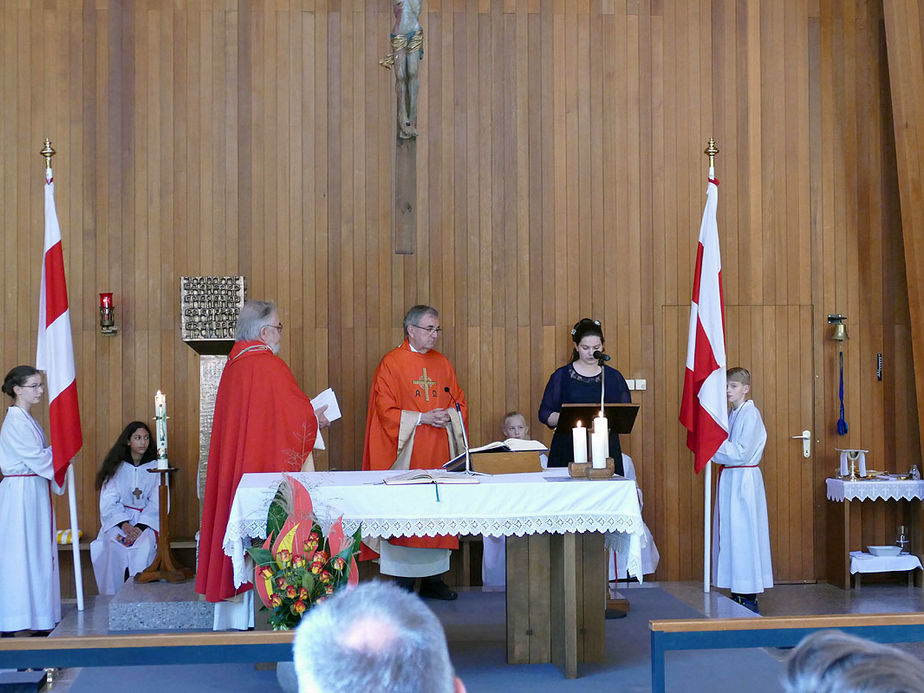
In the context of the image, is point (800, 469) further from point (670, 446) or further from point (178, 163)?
point (178, 163)

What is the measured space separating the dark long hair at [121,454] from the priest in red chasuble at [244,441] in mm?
2263

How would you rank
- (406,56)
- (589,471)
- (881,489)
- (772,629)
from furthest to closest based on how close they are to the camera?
(881,489) < (406,56) < (589,471) < (772,629)

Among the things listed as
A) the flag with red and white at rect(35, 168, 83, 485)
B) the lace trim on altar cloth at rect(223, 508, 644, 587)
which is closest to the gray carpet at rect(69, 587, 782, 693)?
the lace trim on altar cloth at rect(223, 508, 644, 587)

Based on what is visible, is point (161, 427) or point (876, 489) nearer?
point (161, 427)

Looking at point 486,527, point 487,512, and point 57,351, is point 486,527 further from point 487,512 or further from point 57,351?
point 57,351

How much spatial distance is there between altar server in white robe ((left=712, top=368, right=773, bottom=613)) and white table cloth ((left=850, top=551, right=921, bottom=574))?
1.18 meters

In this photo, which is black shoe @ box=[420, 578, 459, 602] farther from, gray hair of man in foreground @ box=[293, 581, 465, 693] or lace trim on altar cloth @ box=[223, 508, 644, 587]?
gray hair of man in foreground @ box=[293, 581, 465, 693]

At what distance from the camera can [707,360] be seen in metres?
7.11

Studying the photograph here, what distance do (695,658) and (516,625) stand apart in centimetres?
101

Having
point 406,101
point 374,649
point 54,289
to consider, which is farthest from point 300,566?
point 54,289

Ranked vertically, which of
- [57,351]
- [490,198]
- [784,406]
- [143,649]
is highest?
[490,198]

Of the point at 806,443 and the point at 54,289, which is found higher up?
the point at 54,289

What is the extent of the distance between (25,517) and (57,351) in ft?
3.58

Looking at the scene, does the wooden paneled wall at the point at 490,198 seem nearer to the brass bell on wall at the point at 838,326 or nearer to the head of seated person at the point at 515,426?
the brass bell on wall at the point at 838,326
